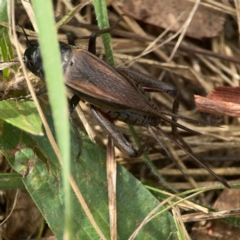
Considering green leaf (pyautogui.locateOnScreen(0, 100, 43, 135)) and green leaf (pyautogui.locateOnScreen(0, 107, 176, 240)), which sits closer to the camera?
green leaf (pyautogui.locateOnScreen(0, 100, 43, 135))

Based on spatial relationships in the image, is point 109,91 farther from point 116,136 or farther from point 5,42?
point 5,42

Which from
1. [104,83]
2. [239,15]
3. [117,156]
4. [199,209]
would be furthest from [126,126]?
[239,15]

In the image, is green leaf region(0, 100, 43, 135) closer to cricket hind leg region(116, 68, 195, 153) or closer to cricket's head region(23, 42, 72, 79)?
cricket's head region(23, 42, 72, 79)

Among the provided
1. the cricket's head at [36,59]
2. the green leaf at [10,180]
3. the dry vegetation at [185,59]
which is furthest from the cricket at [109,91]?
the green leaf at [10,180]

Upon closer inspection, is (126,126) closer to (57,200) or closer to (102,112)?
(102,112)

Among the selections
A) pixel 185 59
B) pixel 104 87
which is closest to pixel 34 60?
pixel 104 87

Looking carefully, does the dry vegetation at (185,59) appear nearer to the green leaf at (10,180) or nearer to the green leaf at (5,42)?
the green leaf at (5,42)

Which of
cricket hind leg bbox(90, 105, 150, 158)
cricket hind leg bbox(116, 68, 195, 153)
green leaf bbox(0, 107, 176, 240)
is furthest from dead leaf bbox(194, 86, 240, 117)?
green leaf bbox(0, 107, 176, 240)
